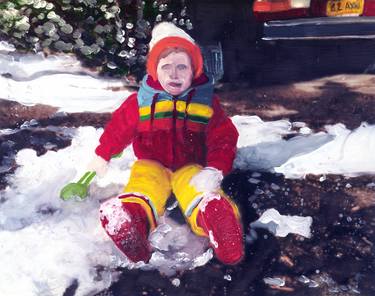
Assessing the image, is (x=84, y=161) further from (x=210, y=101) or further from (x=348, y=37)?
(x=348, y=37)

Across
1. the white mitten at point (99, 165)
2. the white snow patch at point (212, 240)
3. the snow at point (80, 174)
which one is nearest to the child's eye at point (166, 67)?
the snow at point (80, 174)

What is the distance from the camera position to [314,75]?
177 cm

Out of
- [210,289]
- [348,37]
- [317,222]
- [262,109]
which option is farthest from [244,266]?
[348,37]

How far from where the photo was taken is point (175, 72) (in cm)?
153

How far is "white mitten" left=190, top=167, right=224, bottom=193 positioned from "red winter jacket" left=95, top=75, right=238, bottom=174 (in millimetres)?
30

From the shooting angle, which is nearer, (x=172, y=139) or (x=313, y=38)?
(x=172, y=139)

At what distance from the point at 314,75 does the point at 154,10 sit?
22.9 inches

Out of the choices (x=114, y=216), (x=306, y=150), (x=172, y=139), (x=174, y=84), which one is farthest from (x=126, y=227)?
(x=306, y=150)

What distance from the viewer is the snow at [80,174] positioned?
1.47 metres

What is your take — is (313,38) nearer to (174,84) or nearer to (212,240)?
(174,84)

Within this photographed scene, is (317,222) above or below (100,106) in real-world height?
below

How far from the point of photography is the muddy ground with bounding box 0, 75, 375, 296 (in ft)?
4.75

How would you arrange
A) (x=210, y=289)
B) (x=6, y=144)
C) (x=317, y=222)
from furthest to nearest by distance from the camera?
(x=6, y=144) < (x=317, y=222) < (x=210, y=289)

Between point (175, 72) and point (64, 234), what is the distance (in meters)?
0.58
